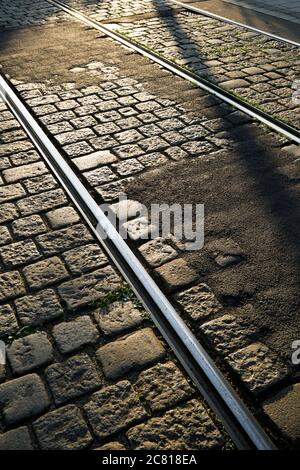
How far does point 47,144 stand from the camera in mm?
4707

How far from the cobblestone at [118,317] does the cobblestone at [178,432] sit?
2.09 ft

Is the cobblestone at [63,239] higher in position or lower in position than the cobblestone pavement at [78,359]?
higher

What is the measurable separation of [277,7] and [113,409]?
32.7 feet

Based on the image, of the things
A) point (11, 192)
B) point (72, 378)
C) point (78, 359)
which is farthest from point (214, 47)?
point (72, 378)

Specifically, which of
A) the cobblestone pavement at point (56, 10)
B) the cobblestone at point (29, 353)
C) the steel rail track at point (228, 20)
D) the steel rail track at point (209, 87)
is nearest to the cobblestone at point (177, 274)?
the cobblestone at point (29, 353)

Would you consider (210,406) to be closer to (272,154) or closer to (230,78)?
(272,154)

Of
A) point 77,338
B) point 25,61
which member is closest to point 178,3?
point 25,61

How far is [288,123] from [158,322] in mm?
3215

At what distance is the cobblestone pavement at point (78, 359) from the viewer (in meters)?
2.23

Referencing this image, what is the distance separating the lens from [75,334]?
8.98 feet

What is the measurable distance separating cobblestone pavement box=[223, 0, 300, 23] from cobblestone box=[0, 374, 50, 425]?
8.74m

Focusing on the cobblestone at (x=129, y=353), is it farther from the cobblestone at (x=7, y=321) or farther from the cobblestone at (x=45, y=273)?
the cobblestone at (x=45, y=273)

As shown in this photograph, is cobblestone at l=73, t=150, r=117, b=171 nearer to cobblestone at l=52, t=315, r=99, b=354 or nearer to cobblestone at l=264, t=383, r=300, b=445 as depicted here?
cobblestone at l=52, t=315, r=99, b=354

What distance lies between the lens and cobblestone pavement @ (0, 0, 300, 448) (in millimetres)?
2488
